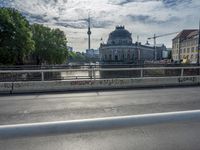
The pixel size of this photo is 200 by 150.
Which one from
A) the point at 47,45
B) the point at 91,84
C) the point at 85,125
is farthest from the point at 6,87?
the point at 47,45

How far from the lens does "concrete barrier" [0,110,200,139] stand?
4.52ft

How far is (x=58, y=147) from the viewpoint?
3.98 m

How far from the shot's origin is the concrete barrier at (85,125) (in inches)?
54.2

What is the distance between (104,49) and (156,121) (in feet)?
430

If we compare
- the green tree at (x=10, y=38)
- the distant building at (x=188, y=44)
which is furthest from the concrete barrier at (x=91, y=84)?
the distant building at (x=188, y=44)

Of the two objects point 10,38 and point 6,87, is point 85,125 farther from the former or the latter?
point 10,38

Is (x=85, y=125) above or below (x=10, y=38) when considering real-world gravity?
below

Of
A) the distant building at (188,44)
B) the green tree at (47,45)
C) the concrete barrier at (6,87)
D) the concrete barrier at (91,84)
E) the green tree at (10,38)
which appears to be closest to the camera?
the concrete barrier at (6,87)

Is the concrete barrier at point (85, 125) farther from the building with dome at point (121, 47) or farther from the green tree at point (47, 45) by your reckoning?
the building with dome at point (121, 47)

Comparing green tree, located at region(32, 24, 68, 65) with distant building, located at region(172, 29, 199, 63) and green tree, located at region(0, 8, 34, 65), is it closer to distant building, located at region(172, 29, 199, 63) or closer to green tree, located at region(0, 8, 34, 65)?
green tree, located at region(0, 8, 34, 65)

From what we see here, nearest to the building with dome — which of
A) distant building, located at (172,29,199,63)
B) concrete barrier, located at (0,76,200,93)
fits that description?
distant building, located at (172,29,199,63)

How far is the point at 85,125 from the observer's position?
57.1 inches

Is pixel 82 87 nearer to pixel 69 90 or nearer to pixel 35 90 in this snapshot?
pixel 69 90

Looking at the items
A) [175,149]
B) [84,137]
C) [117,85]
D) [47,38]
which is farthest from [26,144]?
[47,38]
